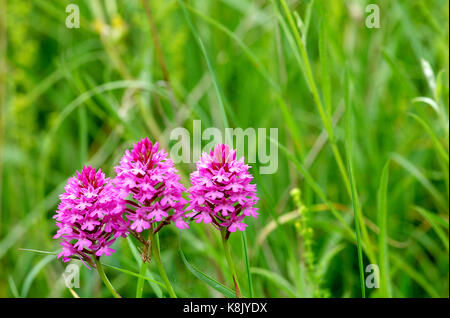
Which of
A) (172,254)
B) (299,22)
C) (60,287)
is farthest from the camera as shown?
(172,254)

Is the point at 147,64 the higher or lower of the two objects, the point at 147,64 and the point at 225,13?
the lower

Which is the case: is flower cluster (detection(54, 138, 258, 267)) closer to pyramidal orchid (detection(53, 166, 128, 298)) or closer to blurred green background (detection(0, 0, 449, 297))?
pyramidal orchid (detection(53, 166, 128, 298))

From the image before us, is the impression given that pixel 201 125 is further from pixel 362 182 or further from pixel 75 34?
pixel 75 34

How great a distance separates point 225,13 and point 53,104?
0.82 metres

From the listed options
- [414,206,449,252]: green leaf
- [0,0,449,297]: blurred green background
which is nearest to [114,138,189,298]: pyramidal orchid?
[0,0,449,297]: blurred green background

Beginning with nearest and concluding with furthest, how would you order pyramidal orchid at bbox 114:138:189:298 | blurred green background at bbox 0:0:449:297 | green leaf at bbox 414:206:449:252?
pyramidal orchid at bbox 114:138:189:298 → green leaf at bbox 414:206:449:252 → blurred green background at bbox 0:0:449:297

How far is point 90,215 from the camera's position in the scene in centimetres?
58

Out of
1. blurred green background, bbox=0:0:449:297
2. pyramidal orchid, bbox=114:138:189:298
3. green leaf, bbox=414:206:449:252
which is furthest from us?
blurred green background, bbox=0:0:449:297

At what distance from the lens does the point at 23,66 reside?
1852 mm

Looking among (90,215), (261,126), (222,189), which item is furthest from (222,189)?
(261,126)

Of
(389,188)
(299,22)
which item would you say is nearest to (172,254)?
(389,188)

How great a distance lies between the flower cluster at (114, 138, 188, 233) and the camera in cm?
57

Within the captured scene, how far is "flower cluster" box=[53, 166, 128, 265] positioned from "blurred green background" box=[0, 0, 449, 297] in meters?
0.49

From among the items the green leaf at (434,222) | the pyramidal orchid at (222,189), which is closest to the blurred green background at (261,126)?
the green leaf at (434,222)
